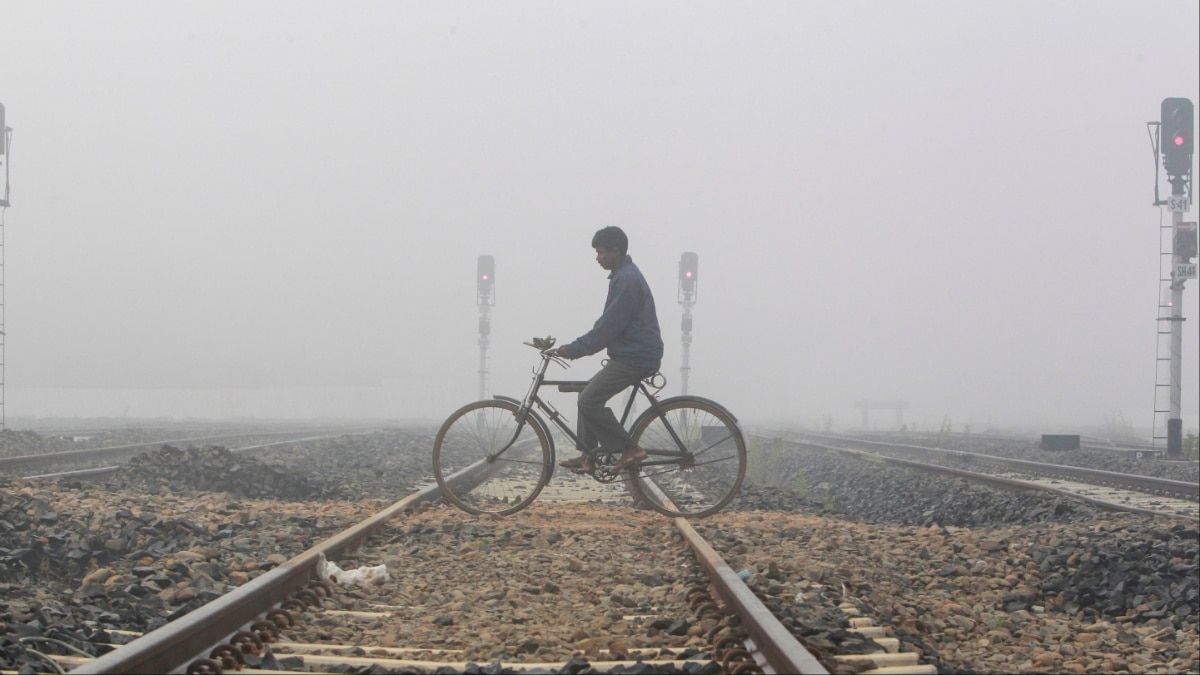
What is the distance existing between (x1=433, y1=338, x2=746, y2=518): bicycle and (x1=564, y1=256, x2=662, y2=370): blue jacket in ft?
0.63

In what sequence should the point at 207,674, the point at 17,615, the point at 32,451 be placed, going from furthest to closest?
the point at 32,451
the point at 17,615
the point at 207,674


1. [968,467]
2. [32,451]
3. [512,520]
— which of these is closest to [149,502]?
[512,520]

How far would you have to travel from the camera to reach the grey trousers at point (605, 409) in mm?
7605

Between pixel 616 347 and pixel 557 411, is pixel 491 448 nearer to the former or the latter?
pixel 557 411

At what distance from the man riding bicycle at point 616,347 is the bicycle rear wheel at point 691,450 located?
0.23 m

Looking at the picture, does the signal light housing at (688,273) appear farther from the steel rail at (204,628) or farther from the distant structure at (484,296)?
the steel rail at (204,628)

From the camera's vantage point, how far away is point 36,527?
22.3 feet

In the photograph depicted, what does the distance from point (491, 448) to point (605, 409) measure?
1.14 metres

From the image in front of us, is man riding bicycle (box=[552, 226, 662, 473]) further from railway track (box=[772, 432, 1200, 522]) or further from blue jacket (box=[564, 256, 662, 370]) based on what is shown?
railway track (box=[772, 432, 1200, 522])

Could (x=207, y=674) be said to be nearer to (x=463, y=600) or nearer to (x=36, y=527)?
(x=463, y=600)

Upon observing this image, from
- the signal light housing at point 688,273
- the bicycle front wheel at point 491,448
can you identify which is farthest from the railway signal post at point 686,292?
the bicycle front wheel at point 491,448

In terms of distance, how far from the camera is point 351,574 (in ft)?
17.8

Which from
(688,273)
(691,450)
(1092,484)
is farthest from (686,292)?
(691,450)

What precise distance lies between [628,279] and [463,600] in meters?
3.01
